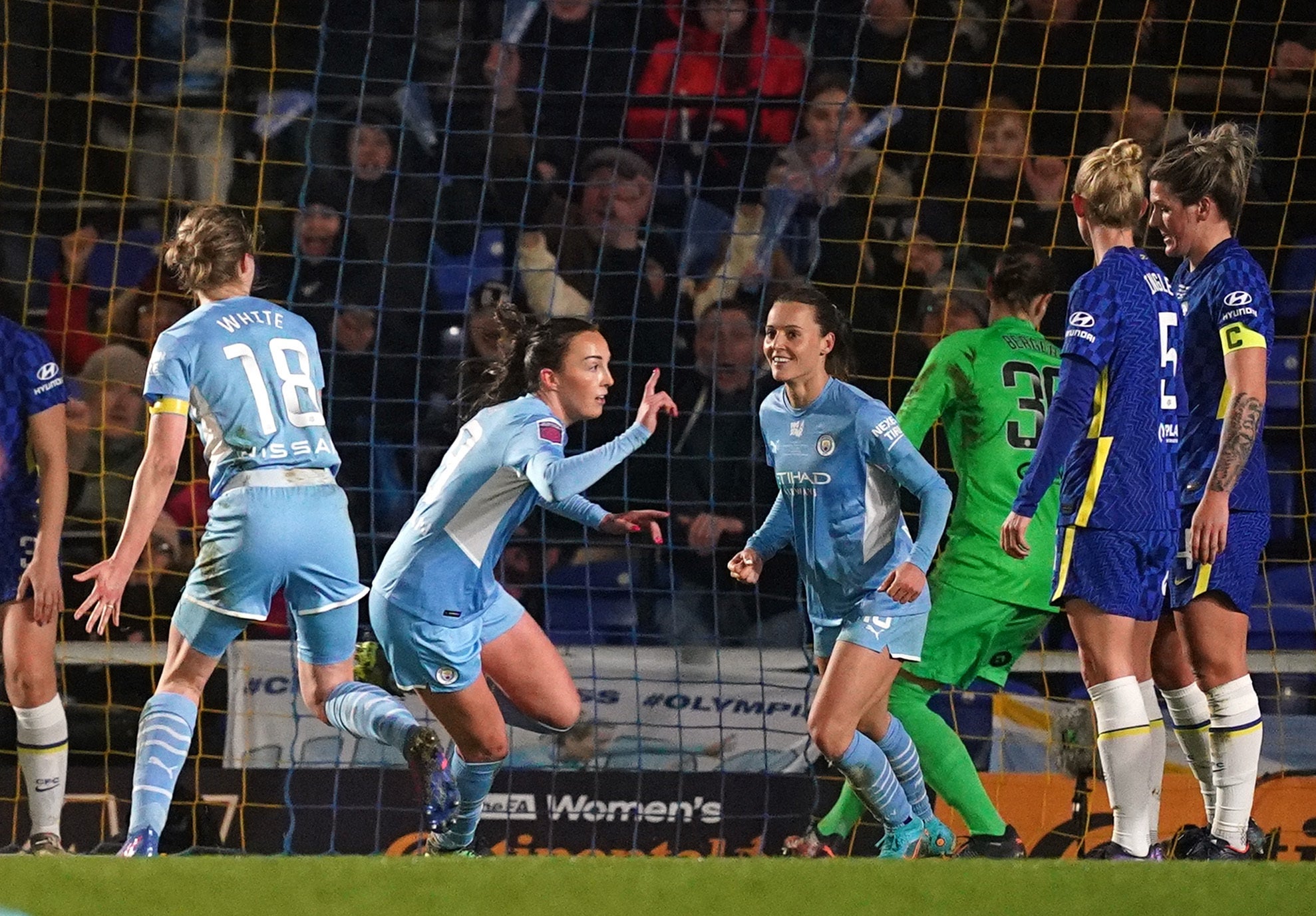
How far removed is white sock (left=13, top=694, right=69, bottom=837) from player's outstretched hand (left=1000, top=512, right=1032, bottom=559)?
2.85 metres

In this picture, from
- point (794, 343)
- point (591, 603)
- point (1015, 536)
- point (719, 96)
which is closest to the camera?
point (1015, 536)

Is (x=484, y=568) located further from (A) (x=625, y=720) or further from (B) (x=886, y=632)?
(A) (x=625, y=720)

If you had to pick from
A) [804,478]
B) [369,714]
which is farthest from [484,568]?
[804,478]

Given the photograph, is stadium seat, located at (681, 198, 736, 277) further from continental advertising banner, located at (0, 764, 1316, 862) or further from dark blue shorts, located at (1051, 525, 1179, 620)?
dark blue shorts, located at (1051, 525, 1179, 620)

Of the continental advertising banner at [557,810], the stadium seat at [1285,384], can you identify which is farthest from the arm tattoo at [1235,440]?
the stadium seat at [1285,384]

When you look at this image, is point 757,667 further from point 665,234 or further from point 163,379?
point 163,379

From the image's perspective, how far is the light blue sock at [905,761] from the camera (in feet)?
17.0

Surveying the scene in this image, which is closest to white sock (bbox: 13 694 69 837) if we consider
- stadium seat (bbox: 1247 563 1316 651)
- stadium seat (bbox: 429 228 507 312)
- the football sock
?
the football sock

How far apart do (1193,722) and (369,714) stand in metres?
2.28

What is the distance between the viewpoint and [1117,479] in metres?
4.53

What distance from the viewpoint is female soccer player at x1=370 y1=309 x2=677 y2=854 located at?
492 cm

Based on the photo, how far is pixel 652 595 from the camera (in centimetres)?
695

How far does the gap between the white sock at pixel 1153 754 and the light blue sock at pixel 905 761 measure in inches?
27.6

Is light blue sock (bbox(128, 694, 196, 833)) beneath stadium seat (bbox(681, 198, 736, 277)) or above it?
beneath
